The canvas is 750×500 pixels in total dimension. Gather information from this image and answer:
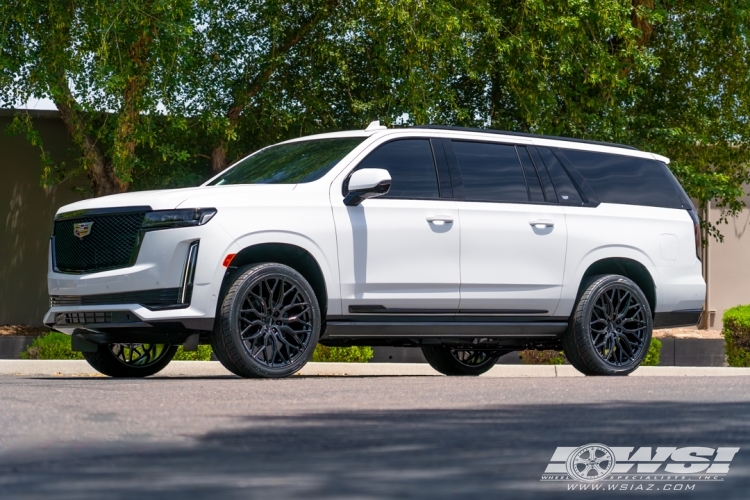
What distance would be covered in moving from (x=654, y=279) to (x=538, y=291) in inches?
55.3

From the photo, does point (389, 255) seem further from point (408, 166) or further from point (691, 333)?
point (691, 333)

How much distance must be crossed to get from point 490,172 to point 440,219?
0.88 meters

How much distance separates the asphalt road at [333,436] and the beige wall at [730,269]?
17.0 m

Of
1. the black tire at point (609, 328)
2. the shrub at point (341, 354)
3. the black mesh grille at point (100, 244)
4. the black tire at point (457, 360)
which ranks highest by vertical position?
the black mesh grille at point (100, 244)

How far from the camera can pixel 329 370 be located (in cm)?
1297

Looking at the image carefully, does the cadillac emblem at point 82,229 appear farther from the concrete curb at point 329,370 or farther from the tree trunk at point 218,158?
the tree trunk at point 218,158

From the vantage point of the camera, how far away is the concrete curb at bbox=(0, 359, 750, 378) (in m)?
12.3

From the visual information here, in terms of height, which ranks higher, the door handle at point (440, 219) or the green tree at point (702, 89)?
the green tree at point (702, 89)

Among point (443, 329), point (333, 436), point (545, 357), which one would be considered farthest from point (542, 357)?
point (333, 436)

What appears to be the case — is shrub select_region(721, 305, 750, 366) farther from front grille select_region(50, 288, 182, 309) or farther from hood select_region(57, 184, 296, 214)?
front grille select_region(50, 288, 182, 309)

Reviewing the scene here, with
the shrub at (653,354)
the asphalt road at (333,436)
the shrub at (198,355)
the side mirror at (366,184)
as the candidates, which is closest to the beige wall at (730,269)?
the shrub at (653,354)

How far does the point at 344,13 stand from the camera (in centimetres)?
1862

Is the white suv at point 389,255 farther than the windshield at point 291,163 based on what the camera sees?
No

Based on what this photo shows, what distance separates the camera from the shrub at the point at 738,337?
672 inches
